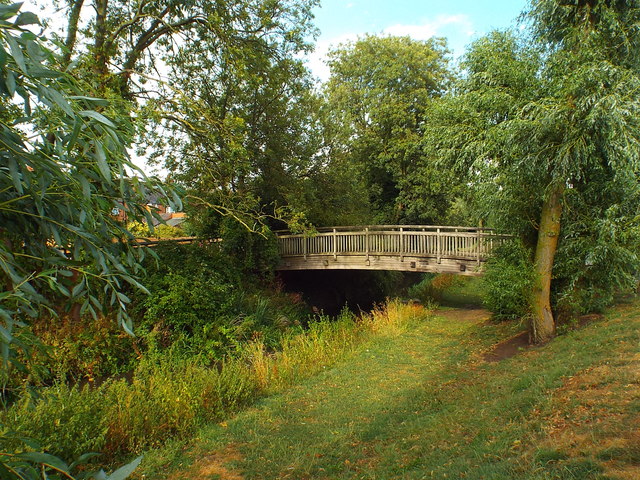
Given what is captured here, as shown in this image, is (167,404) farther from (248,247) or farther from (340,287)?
(340,287)

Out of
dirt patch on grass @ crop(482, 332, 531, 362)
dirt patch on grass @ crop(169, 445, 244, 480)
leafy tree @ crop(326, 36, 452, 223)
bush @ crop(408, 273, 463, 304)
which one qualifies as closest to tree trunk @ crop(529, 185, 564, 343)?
dirt patch on grass @ crop(482, 332, 531, 362)

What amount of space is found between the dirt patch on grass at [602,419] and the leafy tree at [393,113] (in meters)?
16.2

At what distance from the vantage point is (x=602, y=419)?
450 cm

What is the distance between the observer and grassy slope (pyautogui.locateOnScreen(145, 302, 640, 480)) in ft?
13.3

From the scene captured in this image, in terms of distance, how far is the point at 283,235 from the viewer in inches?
679

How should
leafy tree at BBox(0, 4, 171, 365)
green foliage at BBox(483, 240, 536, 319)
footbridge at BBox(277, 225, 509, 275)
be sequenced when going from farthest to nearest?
footbridge at BBox(277, 225, 509, 275)
green foliage at BBox(483, 240, 536, 319)
leafy tree at BBox(0, 4, 171, 365)

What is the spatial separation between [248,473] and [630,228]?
7.98m

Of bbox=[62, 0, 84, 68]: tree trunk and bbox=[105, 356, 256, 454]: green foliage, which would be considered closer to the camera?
bbox=[105, 356, 256, 454]: green foliage

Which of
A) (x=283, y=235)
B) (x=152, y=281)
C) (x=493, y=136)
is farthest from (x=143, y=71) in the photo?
(x=493, y=136)

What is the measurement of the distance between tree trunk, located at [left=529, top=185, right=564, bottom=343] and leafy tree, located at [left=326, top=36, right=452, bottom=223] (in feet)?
40.4

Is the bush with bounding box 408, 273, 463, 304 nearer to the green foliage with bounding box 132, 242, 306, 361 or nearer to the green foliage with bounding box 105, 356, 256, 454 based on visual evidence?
the green foliage with bounding box 132, 242, 306, 361

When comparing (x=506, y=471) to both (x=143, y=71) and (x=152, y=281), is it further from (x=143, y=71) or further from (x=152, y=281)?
(x=143, y=71)

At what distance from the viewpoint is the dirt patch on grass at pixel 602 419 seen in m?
3.61

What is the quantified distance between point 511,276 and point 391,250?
6183 millimetres
